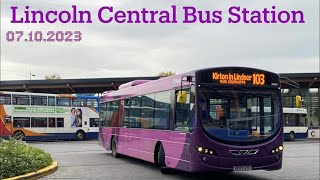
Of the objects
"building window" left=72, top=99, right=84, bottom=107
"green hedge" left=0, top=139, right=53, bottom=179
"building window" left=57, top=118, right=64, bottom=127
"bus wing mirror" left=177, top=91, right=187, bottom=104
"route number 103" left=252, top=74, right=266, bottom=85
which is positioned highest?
"route number 103" left=252, top=74, right=266, bottom=85

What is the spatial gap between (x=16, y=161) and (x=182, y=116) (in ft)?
14.4

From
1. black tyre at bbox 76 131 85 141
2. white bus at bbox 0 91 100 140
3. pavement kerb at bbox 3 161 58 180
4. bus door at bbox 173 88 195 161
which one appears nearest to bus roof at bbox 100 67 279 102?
bus door at bbox 173 88 195 161

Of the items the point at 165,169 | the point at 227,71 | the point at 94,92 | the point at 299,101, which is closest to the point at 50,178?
the point at 165,169

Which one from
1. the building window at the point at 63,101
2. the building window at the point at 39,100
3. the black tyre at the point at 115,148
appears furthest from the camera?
the building window at the point at 63,101

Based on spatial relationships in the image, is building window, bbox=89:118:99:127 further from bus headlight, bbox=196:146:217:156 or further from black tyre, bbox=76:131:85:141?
bus headlight, bbox=196:146:217:156

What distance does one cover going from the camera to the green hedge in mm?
11327

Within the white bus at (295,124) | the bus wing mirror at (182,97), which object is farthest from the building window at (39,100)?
the bus wing mirror at (182,97)

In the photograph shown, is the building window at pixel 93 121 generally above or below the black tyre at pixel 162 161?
above

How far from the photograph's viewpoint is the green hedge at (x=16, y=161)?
11.3 meters

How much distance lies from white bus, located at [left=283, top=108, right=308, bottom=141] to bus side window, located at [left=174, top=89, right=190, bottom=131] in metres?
26.6

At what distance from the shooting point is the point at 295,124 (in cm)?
3750

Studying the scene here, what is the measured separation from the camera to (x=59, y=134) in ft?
116

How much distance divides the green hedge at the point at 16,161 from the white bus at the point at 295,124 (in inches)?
1033

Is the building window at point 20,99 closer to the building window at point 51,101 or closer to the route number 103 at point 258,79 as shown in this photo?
the building window at point 51,101
